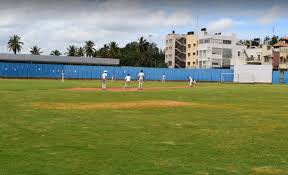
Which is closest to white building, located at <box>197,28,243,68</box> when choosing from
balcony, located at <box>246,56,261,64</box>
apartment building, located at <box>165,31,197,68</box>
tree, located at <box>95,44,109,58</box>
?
balcony, located at <box>246,56,261,64</box>

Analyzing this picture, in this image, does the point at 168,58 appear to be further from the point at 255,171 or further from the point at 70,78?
the point at 255,171

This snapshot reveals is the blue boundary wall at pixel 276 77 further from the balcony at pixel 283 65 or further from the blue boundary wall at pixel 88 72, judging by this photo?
the balcony at pixel 283 65

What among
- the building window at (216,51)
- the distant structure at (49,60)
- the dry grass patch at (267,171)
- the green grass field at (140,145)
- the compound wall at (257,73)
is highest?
the building window at (216,51)

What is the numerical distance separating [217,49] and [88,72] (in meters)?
46.4

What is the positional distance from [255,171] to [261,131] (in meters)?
6.04

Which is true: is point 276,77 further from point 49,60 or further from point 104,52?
point 104,52

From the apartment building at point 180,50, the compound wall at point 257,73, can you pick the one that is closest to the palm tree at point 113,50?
the apartment building at point 180,50

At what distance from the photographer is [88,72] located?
306ft

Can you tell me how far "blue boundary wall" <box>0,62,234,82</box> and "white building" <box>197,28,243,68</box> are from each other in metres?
27.2

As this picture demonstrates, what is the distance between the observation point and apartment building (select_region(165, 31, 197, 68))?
459 feet

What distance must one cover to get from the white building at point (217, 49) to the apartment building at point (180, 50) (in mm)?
8120

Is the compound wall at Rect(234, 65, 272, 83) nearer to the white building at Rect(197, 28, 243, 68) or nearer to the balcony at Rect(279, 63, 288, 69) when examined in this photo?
the balcony at Rect(279, 63, 288, 69)

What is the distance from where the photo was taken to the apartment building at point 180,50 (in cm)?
13984

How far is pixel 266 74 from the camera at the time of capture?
8988cm
